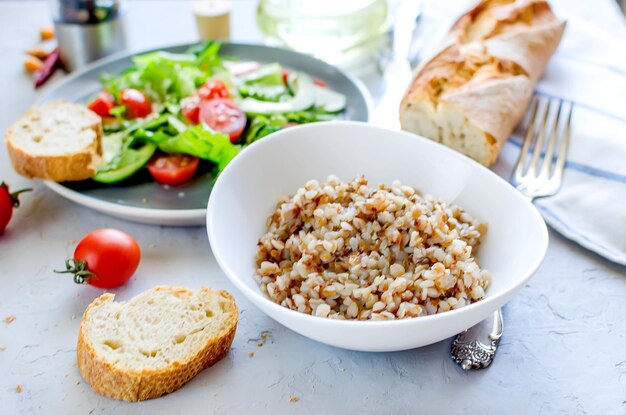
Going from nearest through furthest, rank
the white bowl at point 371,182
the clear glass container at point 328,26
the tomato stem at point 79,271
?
the white bowl at point 371,182
the tomato stem at point 79,271
the clear glass container at point 328,26

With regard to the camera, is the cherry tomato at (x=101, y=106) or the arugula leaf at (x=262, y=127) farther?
the cherry tomato at (x=101, y=106)

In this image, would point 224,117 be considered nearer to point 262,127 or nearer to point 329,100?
point 262,127

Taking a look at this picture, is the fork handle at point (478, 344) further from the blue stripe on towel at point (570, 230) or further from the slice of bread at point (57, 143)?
the slice of bread at point (57, 143)

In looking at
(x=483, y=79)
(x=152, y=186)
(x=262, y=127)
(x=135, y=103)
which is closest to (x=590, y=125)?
(x=483, y=79)

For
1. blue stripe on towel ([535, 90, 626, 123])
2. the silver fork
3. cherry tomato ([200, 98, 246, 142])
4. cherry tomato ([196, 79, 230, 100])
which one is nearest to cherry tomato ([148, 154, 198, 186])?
cherry tomato ([200, 98, 246, 142])

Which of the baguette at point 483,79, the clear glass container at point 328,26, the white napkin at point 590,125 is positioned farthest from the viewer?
the clear glass container at point 328,26

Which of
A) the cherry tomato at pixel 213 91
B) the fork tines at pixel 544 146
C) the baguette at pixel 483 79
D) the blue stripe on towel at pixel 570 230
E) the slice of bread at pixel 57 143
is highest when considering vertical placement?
the baguette at pixel 483 79

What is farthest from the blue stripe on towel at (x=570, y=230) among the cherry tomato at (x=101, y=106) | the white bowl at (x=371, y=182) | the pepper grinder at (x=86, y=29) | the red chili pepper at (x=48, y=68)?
the red chili pepper at (x=48, y=68)
